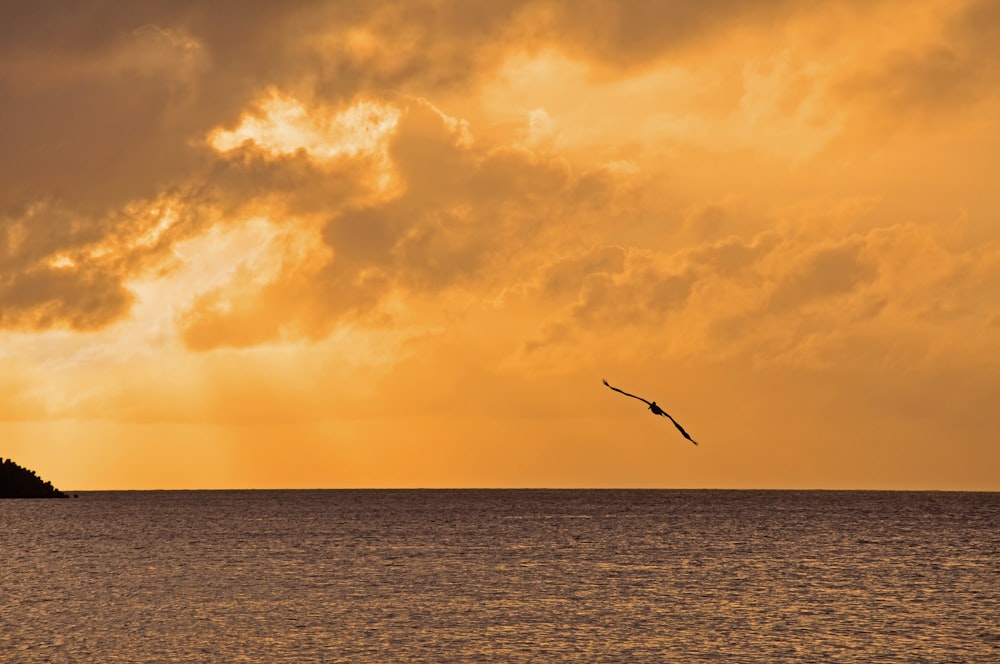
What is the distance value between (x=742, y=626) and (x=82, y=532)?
136m

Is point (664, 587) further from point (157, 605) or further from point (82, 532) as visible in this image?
point (82, 532)

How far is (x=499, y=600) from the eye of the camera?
7719cm

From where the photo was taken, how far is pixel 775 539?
488 ft

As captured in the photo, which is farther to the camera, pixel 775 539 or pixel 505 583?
pixel 775 539

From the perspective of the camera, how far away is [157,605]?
75.8m

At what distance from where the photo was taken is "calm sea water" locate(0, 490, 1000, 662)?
5797cm

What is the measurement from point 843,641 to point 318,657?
88.5ft

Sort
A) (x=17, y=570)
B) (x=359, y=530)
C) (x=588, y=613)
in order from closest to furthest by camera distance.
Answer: (x=588, y=613), (x=17, y=570), (x=359, y=530)

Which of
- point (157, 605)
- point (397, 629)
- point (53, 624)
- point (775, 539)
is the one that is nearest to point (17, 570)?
point (157, 605)

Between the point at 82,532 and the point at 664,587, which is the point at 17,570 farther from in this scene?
the point at 82,532

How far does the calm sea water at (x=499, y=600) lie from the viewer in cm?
5797

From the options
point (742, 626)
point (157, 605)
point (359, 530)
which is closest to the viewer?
point (742, 626)

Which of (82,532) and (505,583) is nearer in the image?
(505,583)

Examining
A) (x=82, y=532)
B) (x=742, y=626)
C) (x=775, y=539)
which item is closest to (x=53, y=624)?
(x=742, y=626)
